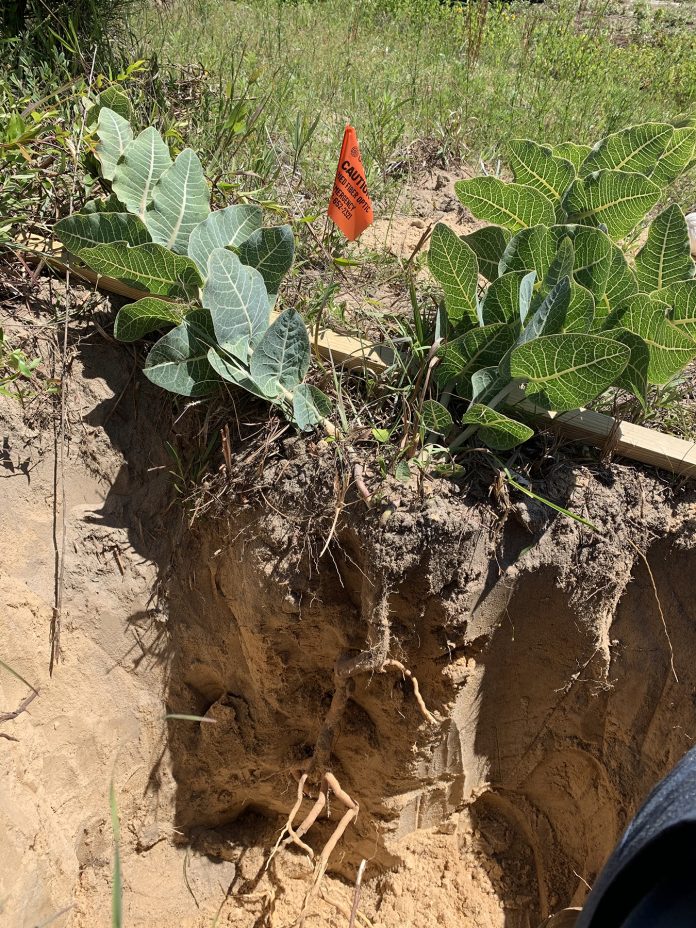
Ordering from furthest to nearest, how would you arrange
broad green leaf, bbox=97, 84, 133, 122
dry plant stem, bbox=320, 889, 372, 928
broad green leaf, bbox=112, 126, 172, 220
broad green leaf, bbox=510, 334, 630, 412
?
dry plant stem, bbox=320, 889, 372, 928, broad green leaf, bbox=97, 84, 133, 122, broad green leaf, bbox=112, 126, 172, 220, broad green leaf, bbox=510, 334, 630, 412

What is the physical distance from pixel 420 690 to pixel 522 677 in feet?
0.93

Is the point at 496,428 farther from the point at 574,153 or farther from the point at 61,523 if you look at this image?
the point at 61,523

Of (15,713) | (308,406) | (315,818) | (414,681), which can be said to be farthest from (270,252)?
(315,818)

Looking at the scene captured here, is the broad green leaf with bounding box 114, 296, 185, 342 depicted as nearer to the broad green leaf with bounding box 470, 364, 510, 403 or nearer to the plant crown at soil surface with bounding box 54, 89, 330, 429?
the plant crown at soil surface with bounding box 54, 89, 330, 429

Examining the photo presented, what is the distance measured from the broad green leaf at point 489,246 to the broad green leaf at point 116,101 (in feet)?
3.21

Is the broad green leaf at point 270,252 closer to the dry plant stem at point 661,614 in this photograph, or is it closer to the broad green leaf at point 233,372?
the broad green leaf at point 233,372

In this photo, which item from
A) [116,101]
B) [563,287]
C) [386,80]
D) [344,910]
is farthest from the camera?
[386,80]

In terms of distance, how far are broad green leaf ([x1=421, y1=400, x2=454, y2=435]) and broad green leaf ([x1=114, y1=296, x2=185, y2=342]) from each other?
0.60 m

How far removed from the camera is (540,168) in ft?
5.88

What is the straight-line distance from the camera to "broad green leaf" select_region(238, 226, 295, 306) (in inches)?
67.9

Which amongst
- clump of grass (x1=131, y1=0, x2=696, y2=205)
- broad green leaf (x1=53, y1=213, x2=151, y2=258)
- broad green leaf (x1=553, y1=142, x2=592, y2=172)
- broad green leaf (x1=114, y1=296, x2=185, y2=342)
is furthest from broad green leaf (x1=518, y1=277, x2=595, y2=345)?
clump of grass (x1=131, y1=0, x2=696, y2=205)

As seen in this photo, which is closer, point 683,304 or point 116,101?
point 683,304

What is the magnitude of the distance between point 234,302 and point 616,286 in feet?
2.74

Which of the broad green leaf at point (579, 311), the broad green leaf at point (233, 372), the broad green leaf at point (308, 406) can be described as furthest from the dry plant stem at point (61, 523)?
the broad green leaf at point (579, 311)
